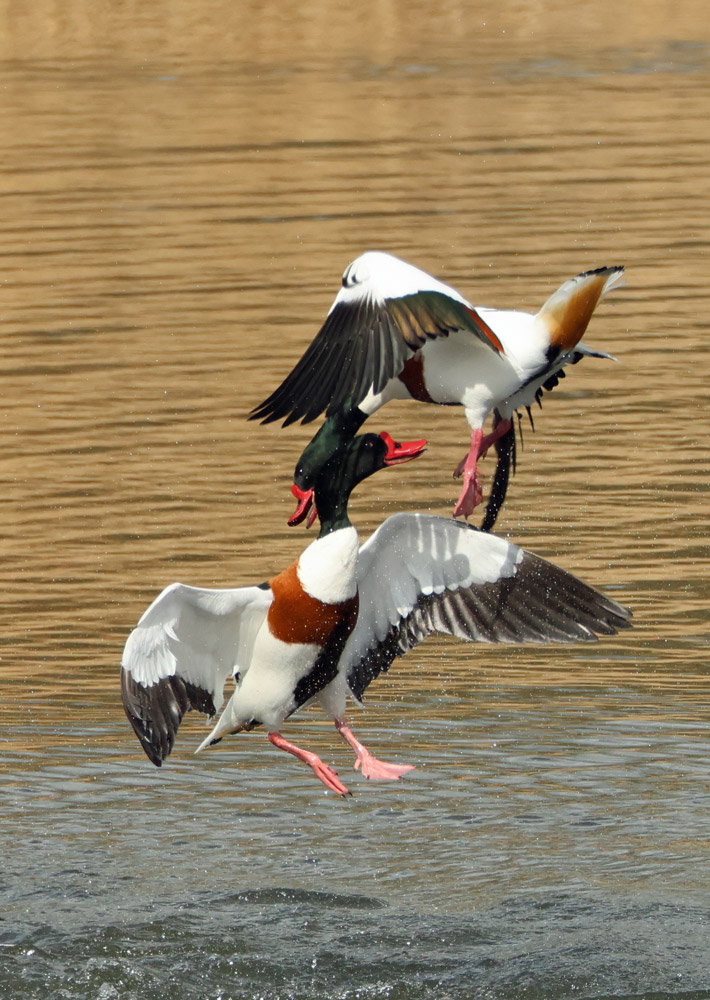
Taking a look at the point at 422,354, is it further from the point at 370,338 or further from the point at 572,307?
the point at 572,307

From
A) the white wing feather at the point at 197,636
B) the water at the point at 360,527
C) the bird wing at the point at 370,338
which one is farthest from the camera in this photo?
the white wing feather at the point at 197,636

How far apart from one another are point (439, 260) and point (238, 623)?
11763 mm

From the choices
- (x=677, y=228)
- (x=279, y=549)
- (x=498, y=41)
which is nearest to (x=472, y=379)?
(x=279, y=549)

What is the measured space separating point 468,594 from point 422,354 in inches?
45.5

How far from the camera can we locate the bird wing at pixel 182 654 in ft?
27.0

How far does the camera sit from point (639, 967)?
7.62 meters

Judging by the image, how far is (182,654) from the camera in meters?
8.58

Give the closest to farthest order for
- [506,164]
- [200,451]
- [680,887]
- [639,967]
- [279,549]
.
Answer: [639,967] < [680,887] < [279,549] < [200,451] < [506,164]

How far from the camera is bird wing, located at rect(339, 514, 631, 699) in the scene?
8.72 metres

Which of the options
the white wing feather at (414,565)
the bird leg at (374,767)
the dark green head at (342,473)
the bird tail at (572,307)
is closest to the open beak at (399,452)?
the dark green head at (342,473)

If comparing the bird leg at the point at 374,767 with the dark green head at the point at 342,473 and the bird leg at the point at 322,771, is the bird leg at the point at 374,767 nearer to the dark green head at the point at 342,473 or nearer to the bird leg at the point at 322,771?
the bird leg at the point at 322,771

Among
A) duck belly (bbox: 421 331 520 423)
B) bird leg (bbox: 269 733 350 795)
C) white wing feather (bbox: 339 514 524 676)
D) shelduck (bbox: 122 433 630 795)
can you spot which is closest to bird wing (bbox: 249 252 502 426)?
duck belly (bbox: 421 331 520 423)

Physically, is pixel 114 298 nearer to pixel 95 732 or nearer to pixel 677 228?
pixel 677 228

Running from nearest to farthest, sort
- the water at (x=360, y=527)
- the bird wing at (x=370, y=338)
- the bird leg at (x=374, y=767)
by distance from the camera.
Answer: the bird wing at (x=370, y=338), the water at (x=360, y=527), the bird leg at (x=374, y=767)
